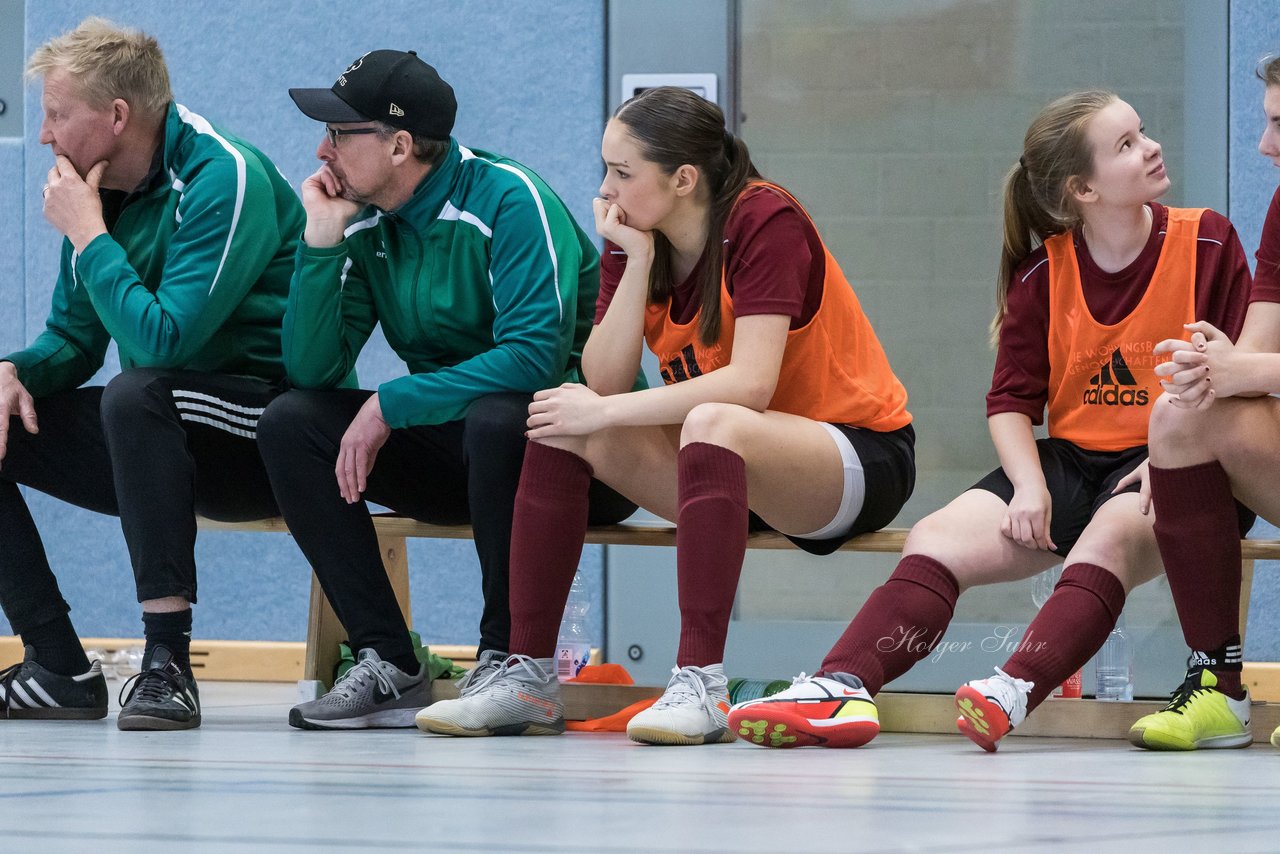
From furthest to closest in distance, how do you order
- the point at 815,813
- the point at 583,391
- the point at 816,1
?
the point at 816,1 < the point at 583,391 < the point at 815,813

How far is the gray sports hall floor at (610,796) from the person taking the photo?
113 cm

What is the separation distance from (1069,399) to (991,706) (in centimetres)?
58

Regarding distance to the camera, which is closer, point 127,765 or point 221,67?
point 127,765

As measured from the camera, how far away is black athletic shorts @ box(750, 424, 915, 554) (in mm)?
2156

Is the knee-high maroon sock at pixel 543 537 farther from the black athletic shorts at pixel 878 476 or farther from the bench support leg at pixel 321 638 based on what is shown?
the bench support leg at pixel 321 638

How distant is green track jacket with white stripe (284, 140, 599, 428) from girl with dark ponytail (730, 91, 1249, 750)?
63 cm

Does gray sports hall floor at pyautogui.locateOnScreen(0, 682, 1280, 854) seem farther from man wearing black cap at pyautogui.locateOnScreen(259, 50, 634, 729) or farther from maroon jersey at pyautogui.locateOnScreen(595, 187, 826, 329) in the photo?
maroon jersey at pyautogui.locateOnScreen(595, 187, 826, 329)

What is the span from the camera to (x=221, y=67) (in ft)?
12.0

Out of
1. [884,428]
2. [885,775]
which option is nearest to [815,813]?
[885,775]

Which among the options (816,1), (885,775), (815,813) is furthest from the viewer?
(816,1)

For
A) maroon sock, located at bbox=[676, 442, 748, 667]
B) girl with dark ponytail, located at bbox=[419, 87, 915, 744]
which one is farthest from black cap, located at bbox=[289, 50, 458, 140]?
maroon sock, located at bbox=[676, 442, 748, 667]

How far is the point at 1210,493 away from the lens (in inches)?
75.0

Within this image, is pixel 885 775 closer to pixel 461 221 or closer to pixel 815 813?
pixel 815 813

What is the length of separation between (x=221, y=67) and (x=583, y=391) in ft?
6.45
